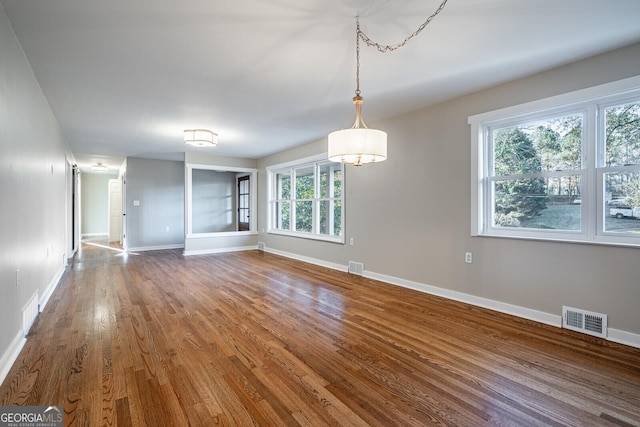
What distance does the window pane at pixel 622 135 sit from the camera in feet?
8.23

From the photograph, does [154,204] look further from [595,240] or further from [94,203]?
[595,240]

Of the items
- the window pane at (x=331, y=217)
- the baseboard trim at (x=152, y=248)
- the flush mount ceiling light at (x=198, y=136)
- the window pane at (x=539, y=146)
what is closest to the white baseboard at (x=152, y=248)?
the baseboard trim at (x=152, y=248)

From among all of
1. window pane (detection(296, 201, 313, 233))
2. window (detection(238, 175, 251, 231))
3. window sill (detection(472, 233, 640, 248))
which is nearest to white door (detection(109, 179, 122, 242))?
window (detection(238, 175, 251, 231))

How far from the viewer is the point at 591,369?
2.06 metres

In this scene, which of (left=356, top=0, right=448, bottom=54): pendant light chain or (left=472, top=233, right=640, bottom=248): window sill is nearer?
(left=356, top=0, right=448, bottom=54): pendant light chain

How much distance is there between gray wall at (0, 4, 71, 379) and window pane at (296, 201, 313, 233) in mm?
4203

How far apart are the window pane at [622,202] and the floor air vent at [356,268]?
3058 mm

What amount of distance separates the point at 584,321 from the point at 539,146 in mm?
1747

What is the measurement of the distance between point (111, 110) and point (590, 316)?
6.01 meters

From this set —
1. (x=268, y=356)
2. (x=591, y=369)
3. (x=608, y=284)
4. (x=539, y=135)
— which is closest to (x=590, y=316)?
(x=608, y=284)

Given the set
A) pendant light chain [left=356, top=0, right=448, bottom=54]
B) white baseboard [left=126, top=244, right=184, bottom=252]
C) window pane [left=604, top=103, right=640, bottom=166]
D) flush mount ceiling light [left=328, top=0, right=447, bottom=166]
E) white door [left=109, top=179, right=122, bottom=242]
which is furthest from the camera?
white door [left=109, top=179, right=122, bottom=242]

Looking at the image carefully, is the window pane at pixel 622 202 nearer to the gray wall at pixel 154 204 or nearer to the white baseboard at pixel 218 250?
the white baseboard at pixel 218 250

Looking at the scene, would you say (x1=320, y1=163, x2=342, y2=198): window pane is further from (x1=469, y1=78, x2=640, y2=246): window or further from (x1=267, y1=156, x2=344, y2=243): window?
(x1=469, y1=78, x2=640, y2=246): window

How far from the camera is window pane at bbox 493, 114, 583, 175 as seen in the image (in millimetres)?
2854
